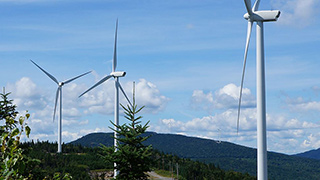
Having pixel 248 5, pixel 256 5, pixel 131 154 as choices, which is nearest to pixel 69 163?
pixel 131 154

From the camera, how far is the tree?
32.2 metres

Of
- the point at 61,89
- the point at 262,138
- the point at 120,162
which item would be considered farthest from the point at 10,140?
the point at 61,89

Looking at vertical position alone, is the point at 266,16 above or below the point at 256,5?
below

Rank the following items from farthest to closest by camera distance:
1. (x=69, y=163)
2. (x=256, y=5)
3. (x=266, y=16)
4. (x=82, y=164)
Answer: (x=82, y=164) → (x=69, y=163) → (x=256, y=5) → (x=266, y=16)

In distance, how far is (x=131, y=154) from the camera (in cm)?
3212

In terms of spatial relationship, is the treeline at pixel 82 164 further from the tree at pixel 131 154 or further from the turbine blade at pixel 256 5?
the turbine blade at pixel 256 5

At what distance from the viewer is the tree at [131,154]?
32.2 meters

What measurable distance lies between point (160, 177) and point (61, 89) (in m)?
21.4

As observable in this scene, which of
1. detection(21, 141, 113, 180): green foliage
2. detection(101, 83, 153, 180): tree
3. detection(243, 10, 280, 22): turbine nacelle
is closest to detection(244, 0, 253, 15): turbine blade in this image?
detection(243, 10, 280, 22): turbine nacelle

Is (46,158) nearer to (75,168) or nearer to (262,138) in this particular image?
(75,168)

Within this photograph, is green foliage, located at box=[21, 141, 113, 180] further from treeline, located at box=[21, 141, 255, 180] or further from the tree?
the tree

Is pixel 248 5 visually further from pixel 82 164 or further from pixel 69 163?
pixel 82 164

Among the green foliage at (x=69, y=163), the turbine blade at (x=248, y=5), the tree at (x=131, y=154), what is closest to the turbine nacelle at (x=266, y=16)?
the turbine blade at (x=248, y=5)

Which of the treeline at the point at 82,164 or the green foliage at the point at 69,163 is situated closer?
the green foliage at the point at 69,163
